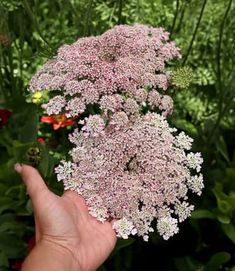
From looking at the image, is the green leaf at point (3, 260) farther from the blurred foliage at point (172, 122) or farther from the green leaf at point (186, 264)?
the green leaf at point (186, 264)

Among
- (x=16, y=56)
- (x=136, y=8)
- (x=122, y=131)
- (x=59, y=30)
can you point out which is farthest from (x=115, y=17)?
(x=122, y=131)

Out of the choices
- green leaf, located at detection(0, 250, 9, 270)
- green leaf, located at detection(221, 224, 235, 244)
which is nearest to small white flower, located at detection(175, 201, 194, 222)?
green leaf, located at detection(221, 224, 235, 244)

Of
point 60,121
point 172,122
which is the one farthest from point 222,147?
point 60,121

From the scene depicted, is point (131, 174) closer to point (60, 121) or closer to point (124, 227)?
point (124, 227)

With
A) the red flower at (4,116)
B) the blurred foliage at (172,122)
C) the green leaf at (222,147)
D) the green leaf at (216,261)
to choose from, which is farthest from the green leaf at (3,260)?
the green leaf at (222,147)

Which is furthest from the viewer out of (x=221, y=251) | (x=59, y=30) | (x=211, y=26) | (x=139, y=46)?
(x=211, y=26)

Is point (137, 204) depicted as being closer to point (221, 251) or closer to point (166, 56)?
point (166, 56)
